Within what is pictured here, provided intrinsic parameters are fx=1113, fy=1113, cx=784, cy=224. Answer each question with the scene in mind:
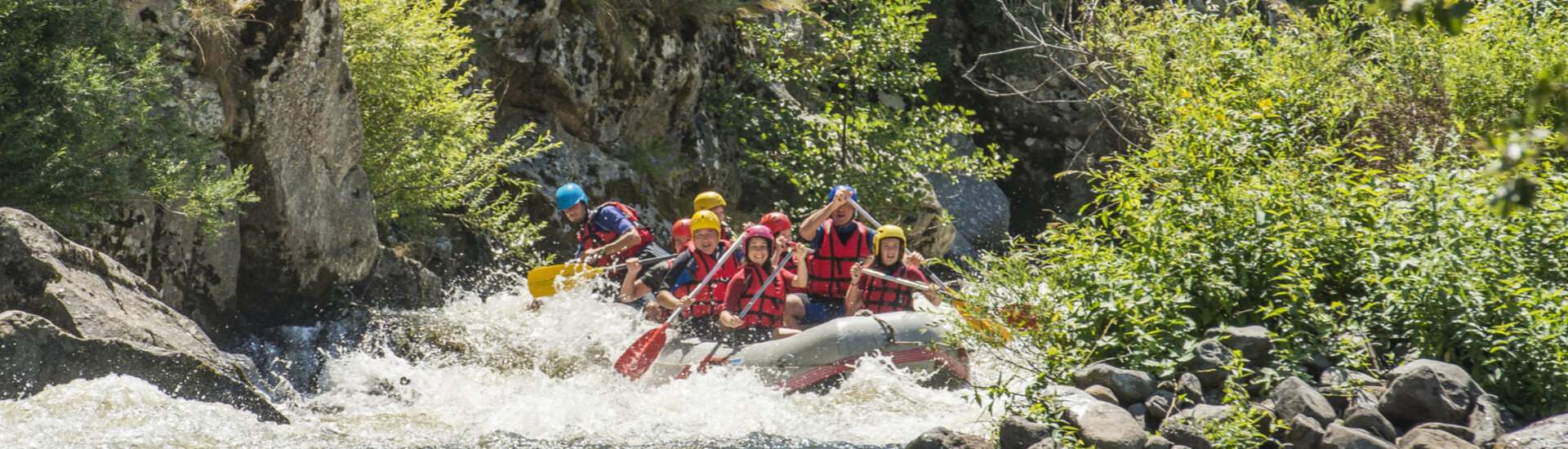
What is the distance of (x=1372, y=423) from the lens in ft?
13.0

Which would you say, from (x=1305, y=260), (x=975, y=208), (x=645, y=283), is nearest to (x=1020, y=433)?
(x=1305, y=260)

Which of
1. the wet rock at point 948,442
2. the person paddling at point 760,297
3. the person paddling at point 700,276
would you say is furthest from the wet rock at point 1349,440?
the person paddling at point 700,276

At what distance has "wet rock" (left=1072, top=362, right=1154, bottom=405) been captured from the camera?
451 centimetres

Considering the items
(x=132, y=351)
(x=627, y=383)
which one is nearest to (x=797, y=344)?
(x=627, y=383)

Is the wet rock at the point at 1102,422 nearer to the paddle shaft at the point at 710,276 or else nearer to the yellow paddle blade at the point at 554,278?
the paddle shaft at the point at 710,276

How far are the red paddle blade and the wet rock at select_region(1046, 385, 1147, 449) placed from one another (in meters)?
3.70

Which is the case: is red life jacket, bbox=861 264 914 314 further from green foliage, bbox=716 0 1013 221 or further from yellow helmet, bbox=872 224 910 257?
green foliage, bbox=716 0 1013 221

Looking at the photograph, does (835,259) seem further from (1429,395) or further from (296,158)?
(1429,395)

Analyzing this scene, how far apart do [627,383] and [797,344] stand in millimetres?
1256

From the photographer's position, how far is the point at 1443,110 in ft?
22.6

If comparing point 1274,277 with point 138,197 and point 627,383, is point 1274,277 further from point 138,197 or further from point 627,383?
point 138,197

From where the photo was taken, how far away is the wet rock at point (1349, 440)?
3.78 metres

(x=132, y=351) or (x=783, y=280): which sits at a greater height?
(x=132, y=351)

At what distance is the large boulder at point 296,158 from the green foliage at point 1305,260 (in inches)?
177
